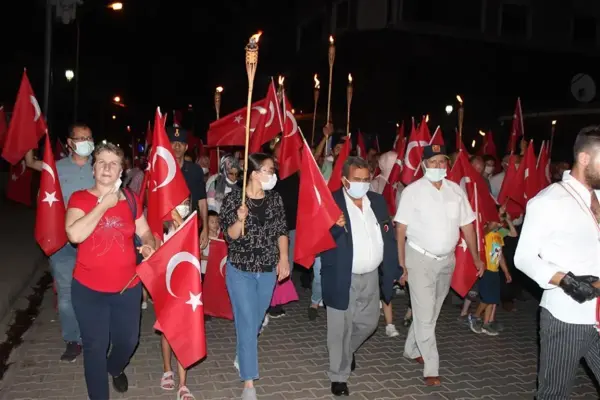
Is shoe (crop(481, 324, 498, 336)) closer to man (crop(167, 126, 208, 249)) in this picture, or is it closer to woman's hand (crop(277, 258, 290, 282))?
woman's hand (crop(277, 258, 290, 282))

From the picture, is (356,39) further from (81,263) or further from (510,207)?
(81,263)

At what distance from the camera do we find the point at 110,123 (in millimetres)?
68188

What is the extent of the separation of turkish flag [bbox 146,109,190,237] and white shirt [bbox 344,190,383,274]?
1620mm

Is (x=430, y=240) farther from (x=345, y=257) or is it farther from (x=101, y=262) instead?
(x=101, y=262)

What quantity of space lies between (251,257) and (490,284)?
3.64 metres

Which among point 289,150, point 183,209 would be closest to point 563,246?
point 183,209

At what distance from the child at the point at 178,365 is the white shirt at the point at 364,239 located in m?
1.60

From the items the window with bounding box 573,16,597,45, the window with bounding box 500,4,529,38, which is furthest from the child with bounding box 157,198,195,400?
the window with bounding box 573,16,597,45

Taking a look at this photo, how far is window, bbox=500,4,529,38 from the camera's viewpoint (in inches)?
1171

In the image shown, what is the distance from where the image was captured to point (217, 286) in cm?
779

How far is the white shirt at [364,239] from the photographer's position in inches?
229

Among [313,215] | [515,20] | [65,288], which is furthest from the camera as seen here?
[515,20]

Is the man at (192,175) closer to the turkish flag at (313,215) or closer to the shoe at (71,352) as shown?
the shoe at (71,352)

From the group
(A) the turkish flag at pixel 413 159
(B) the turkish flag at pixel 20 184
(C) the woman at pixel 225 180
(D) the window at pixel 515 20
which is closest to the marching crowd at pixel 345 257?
A: (C) the woman at pixel 225 180
